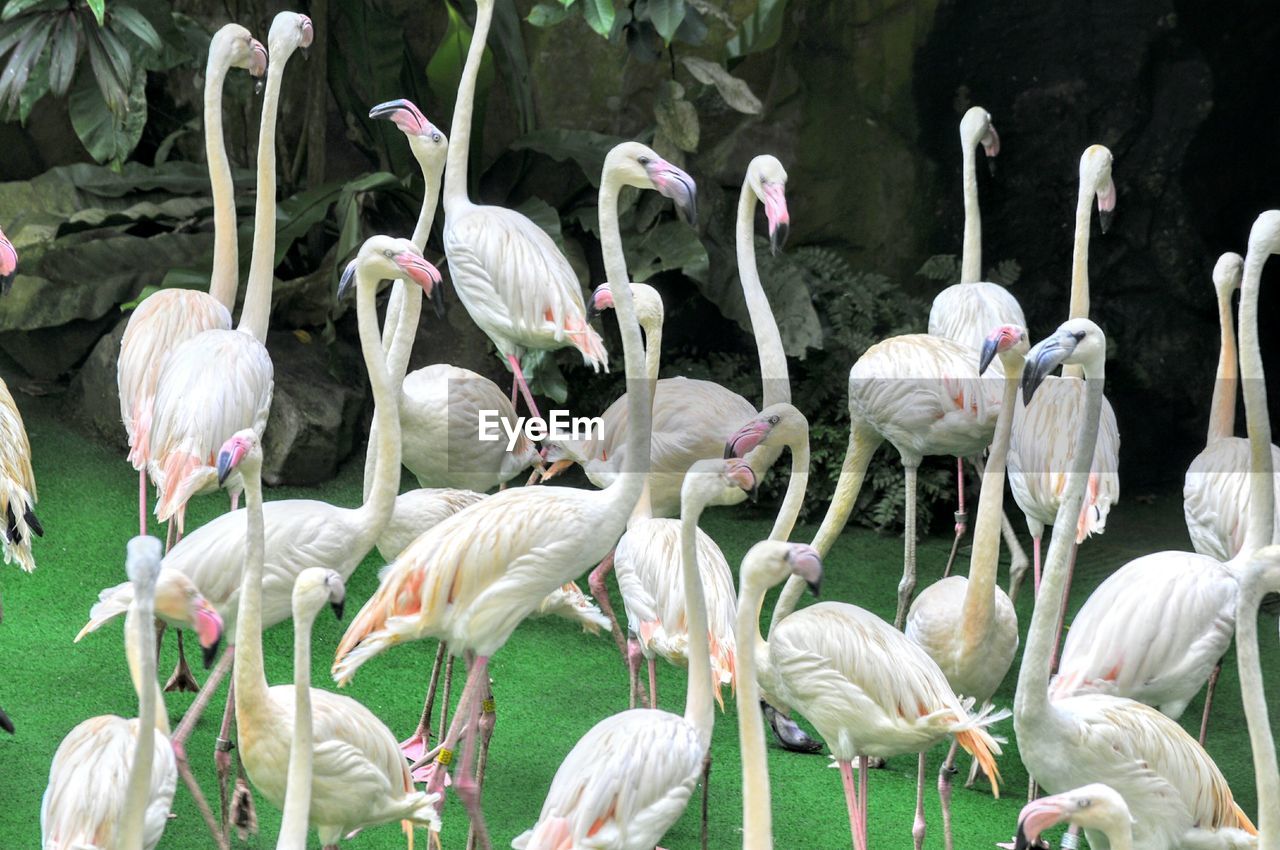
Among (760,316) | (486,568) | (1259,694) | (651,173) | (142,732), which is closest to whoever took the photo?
(142,732)

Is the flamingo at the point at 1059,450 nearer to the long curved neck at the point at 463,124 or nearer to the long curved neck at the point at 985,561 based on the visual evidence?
the long curved neck at the point at 985,561

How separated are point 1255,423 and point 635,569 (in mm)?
1844

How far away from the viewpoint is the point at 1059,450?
4781 mm

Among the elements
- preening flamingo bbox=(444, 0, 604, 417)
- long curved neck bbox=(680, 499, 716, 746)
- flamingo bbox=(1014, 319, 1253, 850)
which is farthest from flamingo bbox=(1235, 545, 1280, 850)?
preening flamingo bbox=(444, 0, 604, 417)

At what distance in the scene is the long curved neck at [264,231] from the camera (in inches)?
191

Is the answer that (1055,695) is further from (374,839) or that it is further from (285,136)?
(285,136)

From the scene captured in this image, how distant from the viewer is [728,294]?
21.5 feet

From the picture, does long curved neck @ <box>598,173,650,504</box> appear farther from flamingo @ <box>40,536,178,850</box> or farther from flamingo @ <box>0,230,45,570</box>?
flamingo @ <box>0,230,45,570</box>

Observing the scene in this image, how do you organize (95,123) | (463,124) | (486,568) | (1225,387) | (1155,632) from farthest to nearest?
(95,123)
(463,124)
(1225,387)
(1155,632)
(486,568)

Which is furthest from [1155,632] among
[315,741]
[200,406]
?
[200,406]

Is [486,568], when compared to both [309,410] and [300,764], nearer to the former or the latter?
[300,764]

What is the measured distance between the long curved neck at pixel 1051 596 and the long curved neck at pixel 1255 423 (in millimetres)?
970

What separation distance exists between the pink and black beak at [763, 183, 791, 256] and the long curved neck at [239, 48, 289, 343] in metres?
1.59

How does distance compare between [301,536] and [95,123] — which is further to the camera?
[95,123]
